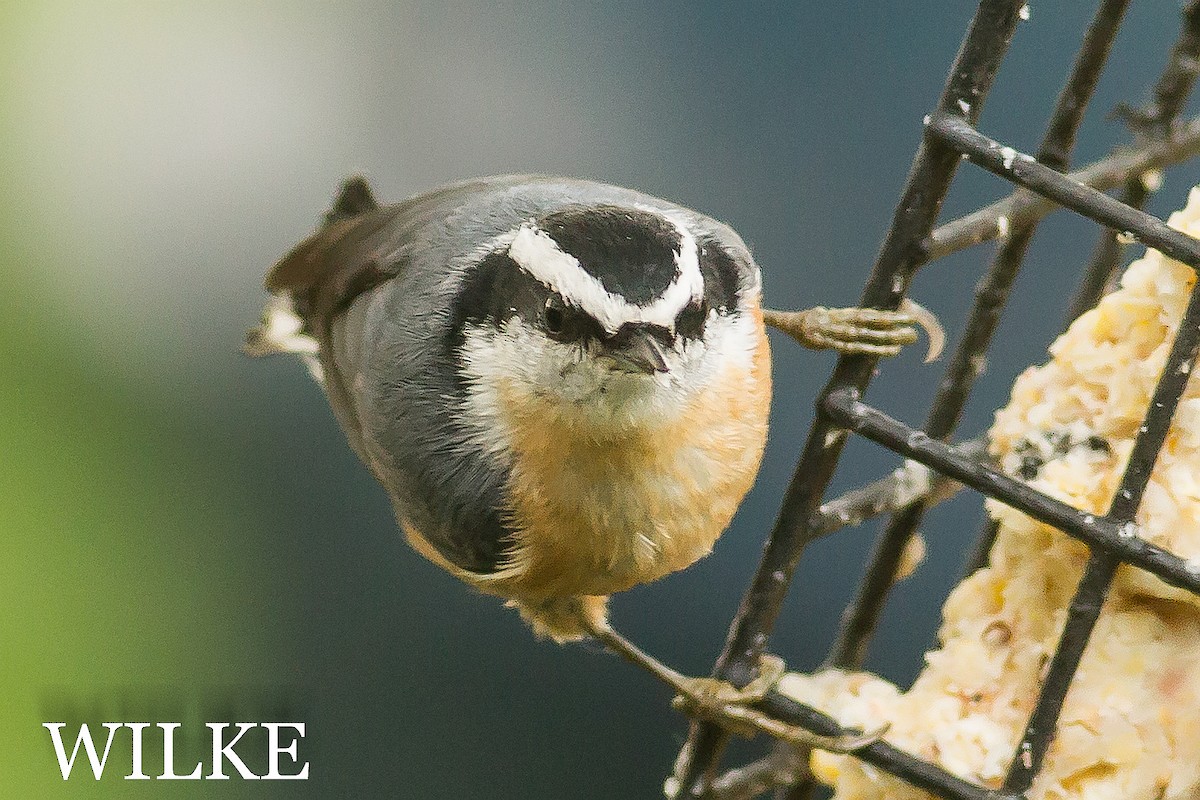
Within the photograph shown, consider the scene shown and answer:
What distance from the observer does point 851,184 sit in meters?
1.75

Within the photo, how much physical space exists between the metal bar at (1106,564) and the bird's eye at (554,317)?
347mm

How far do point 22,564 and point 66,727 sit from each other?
256 mm

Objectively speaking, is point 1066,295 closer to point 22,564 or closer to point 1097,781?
point 1097,781

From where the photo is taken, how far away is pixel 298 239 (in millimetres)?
1857

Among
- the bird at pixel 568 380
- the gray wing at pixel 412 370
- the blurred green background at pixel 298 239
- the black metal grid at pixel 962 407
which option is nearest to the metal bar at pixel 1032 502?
the black metal grid at pixel 962 407

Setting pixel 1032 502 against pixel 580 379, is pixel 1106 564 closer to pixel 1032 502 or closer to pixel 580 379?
pixel 1032 502

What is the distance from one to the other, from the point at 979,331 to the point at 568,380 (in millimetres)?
346

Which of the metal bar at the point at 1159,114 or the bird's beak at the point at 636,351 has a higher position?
the metal bar at the point at 1159,114

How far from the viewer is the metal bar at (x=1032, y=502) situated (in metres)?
0.71

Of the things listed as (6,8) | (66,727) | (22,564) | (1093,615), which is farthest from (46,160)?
(1093,615)

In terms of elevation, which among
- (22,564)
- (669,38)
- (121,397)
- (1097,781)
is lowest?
(22,564)

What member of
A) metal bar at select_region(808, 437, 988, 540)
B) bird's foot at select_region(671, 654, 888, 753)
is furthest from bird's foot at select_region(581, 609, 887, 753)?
metal bar at select_region(808, 437, 988, 540)

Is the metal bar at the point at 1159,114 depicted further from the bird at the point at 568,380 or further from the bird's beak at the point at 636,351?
the bird's beak at the point at 636,351

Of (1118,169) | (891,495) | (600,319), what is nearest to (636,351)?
(600,319)
